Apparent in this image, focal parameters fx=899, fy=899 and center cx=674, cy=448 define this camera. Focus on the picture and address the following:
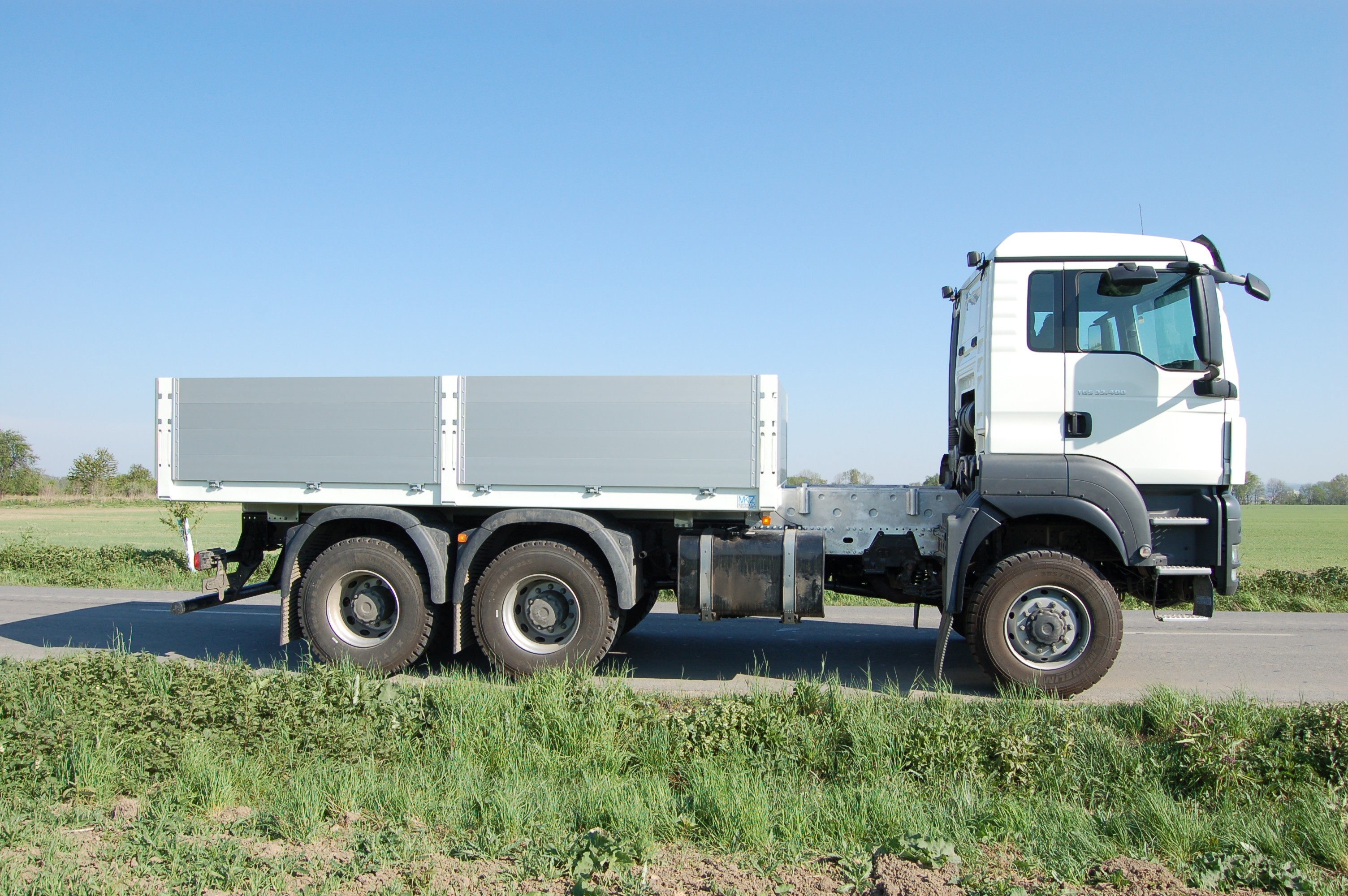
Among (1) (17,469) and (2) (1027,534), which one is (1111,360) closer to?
(2) (1027,534)

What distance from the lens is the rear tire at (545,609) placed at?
6.86 metres

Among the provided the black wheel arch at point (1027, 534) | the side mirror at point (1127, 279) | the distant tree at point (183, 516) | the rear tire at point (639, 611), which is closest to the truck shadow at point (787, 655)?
the rear tire at point (639, 611)

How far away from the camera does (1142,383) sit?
6.46 metres

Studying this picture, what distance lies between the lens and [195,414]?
742 centimetres

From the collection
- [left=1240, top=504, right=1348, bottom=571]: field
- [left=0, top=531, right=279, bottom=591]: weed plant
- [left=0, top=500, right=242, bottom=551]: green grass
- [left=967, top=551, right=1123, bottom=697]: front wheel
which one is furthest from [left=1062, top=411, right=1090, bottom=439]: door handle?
[left=0, top=500, right=242, bottom=551]: green grass

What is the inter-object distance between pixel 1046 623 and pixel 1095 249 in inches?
108

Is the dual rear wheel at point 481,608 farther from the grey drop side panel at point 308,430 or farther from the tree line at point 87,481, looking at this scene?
the tree line at point 87,481

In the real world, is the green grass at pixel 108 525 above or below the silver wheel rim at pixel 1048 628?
below

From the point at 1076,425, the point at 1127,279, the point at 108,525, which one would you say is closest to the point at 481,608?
the point at 1076,425

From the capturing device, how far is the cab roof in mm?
6527

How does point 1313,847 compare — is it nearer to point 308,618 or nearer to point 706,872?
point 706,872

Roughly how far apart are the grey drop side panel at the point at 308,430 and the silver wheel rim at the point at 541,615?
3.70 ft

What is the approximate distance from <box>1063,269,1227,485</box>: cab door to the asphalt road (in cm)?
164

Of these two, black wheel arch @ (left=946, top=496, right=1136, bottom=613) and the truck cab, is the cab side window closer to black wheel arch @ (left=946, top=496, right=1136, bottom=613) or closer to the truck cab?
the truck cab
